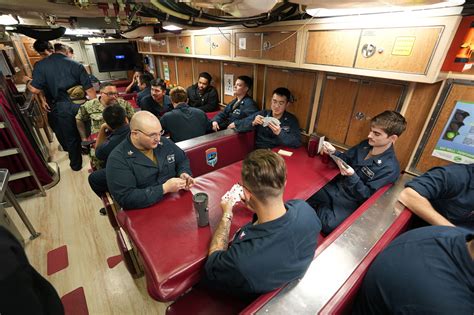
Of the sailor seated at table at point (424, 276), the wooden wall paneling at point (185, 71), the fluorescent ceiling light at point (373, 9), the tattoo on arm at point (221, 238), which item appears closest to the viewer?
the sailor seated at table at point (424, 276)

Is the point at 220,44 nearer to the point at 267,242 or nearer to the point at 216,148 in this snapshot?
the point at 216,148

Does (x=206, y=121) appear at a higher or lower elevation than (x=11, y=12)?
lower

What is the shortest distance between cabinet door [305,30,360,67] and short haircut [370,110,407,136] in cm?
50

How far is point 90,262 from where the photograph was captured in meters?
1.98

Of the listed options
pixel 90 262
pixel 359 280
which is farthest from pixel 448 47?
pixel 90 262

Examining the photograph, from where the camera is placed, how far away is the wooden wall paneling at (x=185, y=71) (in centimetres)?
416

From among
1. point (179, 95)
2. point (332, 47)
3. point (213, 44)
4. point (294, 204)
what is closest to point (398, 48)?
point (332, 47)

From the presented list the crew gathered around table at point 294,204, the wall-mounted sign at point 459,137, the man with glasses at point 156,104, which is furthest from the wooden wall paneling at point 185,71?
the wall-mounted sign at point 459,137

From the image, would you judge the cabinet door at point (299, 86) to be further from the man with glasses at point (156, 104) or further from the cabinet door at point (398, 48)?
the man with glasses at point (156, 104)

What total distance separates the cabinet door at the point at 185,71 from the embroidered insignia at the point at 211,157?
251 centimetres

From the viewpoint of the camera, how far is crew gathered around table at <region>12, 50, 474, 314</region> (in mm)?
818

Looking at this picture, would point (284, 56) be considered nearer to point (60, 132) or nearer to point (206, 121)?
Result: point (206, 121)

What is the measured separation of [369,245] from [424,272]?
31cm

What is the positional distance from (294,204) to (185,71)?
4.06 meters
